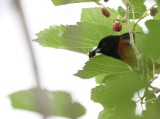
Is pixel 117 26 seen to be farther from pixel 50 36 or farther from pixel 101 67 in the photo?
pixel 50 36

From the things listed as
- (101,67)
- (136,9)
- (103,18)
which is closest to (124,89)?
(101,67)

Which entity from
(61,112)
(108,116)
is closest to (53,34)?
(108,116)

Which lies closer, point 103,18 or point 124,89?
point 124,89

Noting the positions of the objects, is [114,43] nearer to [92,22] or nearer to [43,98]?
[92,22]

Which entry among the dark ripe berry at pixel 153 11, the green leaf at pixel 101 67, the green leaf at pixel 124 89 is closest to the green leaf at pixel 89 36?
the green leaf at pixel 101 67

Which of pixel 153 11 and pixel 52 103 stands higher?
pixel 153 11

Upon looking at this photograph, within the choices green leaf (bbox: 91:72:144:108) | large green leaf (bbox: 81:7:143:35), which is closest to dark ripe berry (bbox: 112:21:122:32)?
large green leaf (bbox: 81:7:143:35)

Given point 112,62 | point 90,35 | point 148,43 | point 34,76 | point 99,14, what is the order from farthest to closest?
point 99,14
point 90,35
point 112,62
point 148,43
point 34,76
